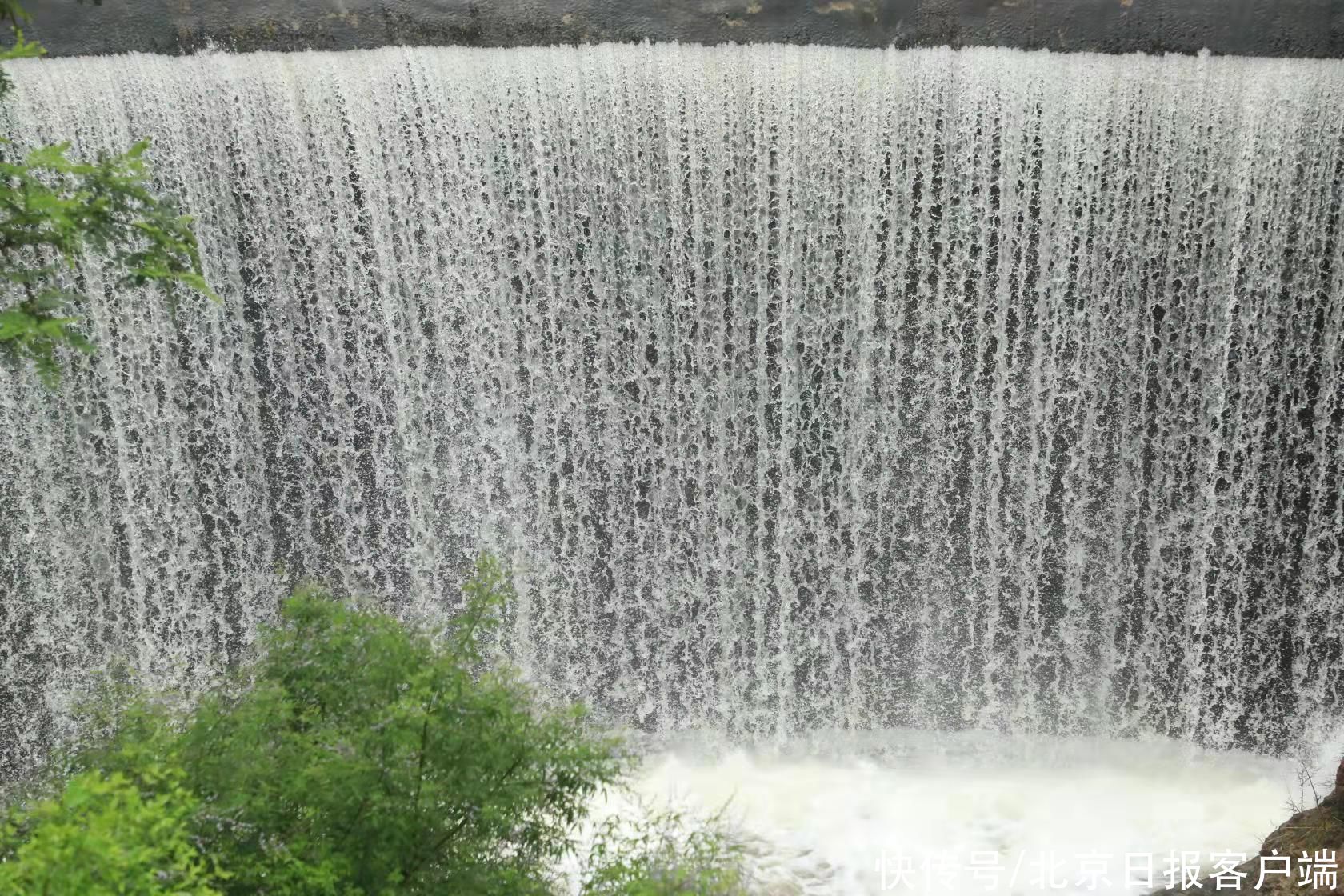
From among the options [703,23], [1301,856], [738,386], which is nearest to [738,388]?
[738,386]

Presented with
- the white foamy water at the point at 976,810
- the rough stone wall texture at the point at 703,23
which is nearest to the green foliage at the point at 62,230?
the rough stone wall texture at the point at 703,23

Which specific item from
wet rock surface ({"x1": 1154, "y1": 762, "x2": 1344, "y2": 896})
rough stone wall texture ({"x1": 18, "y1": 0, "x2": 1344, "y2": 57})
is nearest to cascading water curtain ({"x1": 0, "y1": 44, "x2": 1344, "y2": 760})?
rough stone wall texture ({"x1": 18, "y1": 0, "x2": 1344, "y2": 57})

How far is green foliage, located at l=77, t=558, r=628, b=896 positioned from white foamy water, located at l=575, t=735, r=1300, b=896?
3143 millimetres

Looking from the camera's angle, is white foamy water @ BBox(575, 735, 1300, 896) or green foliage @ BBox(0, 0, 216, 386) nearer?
green foliage @ BBox(0, 0, 216, 386)

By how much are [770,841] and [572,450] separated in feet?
10.3

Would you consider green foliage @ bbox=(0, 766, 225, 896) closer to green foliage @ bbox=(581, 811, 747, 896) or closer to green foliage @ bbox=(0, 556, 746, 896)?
green foliage @ bbox=(0, 556, 746, 896)

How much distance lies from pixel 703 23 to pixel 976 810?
598cm

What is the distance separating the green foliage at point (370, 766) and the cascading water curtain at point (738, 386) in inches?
143

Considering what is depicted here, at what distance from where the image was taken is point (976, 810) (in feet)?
30.0

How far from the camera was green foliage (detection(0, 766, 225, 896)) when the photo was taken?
13.2ft

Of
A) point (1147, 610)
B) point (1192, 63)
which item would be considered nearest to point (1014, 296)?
point (1192, 63)

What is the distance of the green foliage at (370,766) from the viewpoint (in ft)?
17.0

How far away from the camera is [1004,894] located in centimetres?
836

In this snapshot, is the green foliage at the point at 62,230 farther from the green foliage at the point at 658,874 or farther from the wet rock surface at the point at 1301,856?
the wet rock surface at the point at 1301,856
